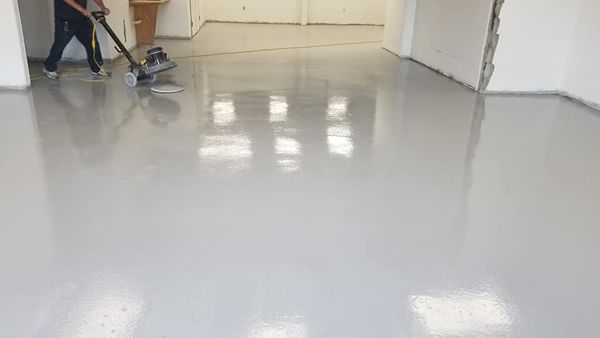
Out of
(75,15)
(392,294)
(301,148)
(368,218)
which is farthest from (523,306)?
(75,15)

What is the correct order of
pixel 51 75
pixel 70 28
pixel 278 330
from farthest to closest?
pixel 51 75 → pixel 70 28 → pixel 278 330

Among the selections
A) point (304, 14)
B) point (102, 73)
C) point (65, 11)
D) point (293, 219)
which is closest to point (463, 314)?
point (293, 219)

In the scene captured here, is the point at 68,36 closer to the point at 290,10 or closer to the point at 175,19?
the point at 175,19

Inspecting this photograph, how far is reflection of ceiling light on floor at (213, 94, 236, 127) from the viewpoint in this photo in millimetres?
4218

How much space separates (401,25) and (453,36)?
6.10ft

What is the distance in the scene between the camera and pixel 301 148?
11.9ft

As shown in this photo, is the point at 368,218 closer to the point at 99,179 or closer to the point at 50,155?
the point at 99,179

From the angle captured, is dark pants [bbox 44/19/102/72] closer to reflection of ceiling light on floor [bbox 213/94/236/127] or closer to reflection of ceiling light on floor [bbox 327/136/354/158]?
reflection of ceiling light on floor [bbox 213/94/236/127]

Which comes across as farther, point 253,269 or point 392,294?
point 253,269

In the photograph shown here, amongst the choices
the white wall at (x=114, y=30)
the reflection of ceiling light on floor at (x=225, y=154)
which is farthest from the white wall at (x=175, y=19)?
the reflection of ceiling light on floor at (x=225, y=154)

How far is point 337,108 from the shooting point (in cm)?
480

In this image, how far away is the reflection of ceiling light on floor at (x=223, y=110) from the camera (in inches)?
166

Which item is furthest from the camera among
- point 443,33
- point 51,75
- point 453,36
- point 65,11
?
point 443,33

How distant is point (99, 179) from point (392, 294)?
195 cm
